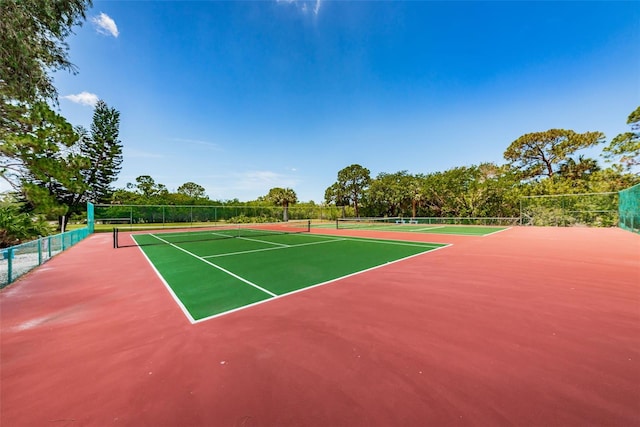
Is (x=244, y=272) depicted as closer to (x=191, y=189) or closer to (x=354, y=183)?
(x=354, y=183)

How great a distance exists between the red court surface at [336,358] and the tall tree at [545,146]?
3552 cm

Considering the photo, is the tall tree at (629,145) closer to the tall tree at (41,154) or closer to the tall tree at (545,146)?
the tall tree at (545,146)

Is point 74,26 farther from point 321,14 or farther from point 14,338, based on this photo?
point 321,14

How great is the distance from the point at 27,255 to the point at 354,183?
3932 cm

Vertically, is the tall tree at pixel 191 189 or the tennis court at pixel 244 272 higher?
the tall tree at pixel 191 189

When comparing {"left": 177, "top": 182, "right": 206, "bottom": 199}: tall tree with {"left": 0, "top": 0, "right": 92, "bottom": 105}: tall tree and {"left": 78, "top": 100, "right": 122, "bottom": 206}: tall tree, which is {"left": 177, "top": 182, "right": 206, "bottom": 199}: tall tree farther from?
{"left": 0, "top": 0, "right": 92, "bottom": 105}: tall tree

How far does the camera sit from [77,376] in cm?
261

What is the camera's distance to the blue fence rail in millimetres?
6148

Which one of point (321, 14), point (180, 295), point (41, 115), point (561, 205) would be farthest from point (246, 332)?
point (561, 205)

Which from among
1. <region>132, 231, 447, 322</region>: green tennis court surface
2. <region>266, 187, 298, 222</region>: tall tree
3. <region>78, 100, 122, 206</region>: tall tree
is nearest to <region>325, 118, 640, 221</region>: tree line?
<region>266, 187, 298, 222</region>: tall tree

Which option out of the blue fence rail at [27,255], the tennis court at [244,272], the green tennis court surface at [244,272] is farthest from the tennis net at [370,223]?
the blue fence rail at [27,255]

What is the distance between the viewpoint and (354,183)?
143 ft

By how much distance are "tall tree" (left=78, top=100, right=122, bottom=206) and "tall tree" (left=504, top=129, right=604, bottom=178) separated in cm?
6210

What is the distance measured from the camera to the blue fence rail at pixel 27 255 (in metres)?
6.15
